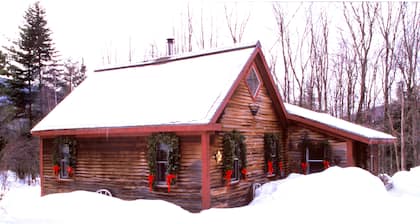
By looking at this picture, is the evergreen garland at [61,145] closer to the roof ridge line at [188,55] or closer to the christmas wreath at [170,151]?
the christmas wreath at [170,151]

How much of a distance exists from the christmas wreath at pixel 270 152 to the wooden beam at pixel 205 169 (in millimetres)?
4017

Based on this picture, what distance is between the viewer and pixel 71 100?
A: 14.5 m

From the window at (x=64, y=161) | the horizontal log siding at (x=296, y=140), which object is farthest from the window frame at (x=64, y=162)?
the horizontal log siding at (x=296, y=140)

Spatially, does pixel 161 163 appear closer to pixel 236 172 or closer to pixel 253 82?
pixel 236 172

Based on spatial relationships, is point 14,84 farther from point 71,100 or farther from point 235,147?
point 235,147

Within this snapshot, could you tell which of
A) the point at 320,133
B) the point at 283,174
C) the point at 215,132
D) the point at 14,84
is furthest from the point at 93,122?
the point at 14,84

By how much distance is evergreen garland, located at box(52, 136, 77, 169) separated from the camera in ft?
41.1

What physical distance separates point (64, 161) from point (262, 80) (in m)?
8.07

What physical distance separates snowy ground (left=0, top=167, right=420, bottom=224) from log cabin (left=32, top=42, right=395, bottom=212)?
3.50 ft

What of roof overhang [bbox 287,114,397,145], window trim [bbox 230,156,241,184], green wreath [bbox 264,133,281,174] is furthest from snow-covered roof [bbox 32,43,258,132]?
roof overhang [bbox 287,114,397,145]

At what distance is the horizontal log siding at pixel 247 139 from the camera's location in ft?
34.8

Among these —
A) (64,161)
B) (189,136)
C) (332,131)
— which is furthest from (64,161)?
(332,131)

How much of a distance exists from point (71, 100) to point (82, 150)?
2.95 m

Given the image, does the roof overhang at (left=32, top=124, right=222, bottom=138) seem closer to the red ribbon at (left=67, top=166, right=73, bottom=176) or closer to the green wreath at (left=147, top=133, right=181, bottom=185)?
the green wreath at (left=147, top=133, right=181, bottom=185)
